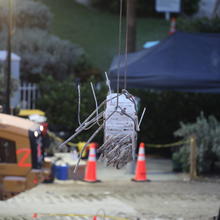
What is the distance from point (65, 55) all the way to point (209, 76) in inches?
388

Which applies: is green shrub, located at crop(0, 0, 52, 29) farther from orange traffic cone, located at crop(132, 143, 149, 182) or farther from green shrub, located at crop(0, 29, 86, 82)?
orange traffic cone, located at crop(132, 143, 149, 182)

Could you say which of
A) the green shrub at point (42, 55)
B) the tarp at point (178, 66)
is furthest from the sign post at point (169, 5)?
the tarp at point (178, 66)

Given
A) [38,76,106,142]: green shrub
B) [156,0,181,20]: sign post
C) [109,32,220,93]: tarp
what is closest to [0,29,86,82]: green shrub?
[156,0,181,20]: sign post

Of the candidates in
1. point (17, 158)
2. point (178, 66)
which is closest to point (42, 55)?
point (178, 66)

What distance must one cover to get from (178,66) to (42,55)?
862 centimetres

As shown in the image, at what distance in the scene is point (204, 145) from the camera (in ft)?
42.3

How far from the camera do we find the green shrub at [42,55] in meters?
20.4

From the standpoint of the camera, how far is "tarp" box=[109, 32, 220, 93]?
1281 centimetres

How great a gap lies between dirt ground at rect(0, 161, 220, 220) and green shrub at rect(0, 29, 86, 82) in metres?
8.32

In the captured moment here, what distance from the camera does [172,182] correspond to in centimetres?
1250

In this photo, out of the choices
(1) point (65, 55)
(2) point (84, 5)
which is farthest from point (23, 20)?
(2) point (84, 5)

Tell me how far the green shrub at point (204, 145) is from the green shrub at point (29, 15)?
13.6 metres

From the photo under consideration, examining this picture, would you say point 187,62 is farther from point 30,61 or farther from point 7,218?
point 30,61

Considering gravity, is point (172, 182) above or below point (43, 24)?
below
